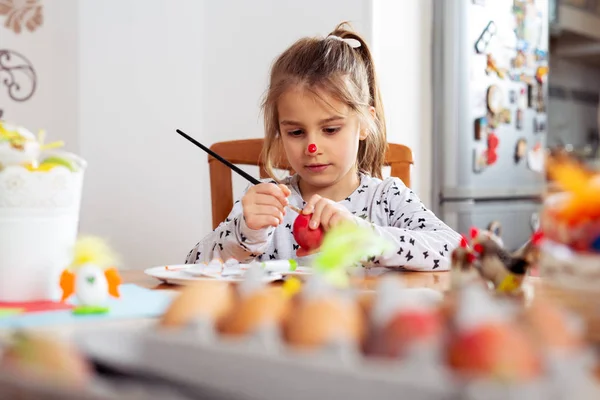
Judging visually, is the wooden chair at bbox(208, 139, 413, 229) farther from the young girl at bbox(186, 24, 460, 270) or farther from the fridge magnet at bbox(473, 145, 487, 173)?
the fridge magnet at bbox(473, 145, 487, 173)

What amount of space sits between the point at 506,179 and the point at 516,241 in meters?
0.30

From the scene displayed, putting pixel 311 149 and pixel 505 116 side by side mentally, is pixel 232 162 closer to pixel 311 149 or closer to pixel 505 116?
pixel 311 149

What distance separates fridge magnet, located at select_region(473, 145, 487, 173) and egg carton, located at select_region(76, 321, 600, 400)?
2575mm

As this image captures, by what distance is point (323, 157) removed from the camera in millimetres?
1520

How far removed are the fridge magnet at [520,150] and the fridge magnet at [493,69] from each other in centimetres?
30

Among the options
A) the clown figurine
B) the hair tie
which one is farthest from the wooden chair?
the clown figurine

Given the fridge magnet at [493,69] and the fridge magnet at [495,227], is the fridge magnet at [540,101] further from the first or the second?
the fridge magnet at [495,227]

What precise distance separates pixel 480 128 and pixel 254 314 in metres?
2.62

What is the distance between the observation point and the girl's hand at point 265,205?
121cm

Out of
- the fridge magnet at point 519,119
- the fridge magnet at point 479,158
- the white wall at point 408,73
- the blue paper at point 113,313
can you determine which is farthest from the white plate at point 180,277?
the fridge magnet at point 519,119

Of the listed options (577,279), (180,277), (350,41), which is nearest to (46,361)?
(577,279)

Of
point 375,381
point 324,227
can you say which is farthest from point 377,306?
point 324,227

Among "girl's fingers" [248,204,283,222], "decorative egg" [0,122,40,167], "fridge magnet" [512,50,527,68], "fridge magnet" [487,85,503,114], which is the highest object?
"fridge magnet" [512,50,527,68]

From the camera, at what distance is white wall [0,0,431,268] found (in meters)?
2.63
